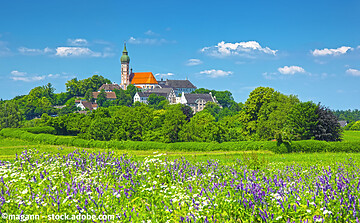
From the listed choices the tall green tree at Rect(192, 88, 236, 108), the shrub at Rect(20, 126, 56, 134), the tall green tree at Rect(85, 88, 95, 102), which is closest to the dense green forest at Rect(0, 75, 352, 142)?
the shrub at Rect(20, 126, 56, 134)

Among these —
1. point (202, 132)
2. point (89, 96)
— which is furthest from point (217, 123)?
point (89, 96)

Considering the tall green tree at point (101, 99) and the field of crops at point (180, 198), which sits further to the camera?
the tall green tree at point (101, 99)

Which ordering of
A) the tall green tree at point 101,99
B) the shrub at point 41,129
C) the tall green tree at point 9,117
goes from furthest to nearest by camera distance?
the tall green tree at point 101,99
the tall green tree at point 9,117
the shrub at point 41,129

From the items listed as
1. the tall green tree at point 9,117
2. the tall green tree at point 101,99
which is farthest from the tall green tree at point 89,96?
the tall green tree at point 9,117

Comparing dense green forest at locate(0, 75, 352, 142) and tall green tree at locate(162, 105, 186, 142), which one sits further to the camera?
tall green tree at locate(162, 105, 186, 142)

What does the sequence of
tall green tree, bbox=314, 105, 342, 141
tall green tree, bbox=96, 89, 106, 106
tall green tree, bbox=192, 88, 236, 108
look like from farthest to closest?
tall green tree, bbox=192, 88, 236, 108 < tall green tree, bbox=96, 89, 106, 106 < tall green tree, bbox=314, 105, 342, 141

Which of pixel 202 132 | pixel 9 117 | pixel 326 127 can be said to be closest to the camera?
pixel 326 127

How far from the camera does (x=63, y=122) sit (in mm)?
68812

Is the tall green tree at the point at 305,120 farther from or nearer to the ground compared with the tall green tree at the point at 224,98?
nearer to the ground

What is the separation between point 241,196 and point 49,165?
7.12m

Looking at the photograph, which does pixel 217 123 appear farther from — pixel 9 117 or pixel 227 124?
pixel 9 117

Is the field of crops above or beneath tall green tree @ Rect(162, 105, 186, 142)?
beneath

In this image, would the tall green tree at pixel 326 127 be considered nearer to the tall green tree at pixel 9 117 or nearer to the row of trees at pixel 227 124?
the row of trees at pixel 227 124

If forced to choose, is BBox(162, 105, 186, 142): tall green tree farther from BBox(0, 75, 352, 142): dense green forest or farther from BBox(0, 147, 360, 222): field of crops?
BBox(0, 147, 360, 222): field of crops
